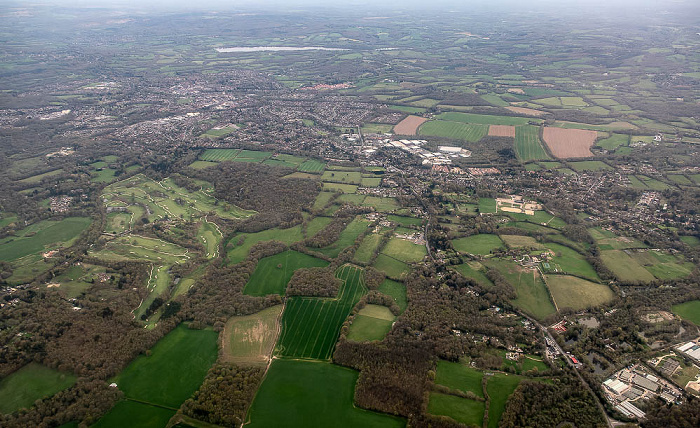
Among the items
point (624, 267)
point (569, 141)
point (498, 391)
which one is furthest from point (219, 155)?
point (569, 141)

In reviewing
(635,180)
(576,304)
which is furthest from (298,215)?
(635,180)

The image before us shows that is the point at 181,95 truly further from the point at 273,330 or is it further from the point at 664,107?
the point at 664,107

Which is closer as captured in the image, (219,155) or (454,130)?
(219,155)

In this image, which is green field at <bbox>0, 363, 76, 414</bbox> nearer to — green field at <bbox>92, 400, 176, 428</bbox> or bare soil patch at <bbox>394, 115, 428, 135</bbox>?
green field at <bbox>92, 400, 176, 428</bbox>

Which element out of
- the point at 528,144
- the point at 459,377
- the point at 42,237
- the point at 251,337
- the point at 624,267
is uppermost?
the point at 528,144

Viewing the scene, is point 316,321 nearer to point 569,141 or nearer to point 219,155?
point 219,155

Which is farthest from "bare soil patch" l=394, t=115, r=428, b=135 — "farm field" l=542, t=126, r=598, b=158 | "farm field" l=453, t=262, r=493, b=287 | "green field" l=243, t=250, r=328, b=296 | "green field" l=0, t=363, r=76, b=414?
"green field" l=0, t=363, r=76, b=414

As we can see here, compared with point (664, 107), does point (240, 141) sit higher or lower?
lower
